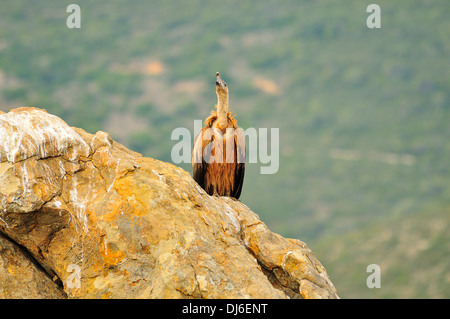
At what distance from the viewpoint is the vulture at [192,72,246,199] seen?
1423 centimetres

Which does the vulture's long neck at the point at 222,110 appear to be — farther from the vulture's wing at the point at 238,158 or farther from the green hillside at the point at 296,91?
the green hillside at the point at 296,91

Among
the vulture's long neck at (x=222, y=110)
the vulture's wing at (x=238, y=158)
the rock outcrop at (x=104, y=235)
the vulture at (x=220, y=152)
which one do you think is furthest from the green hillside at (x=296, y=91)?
the rock outcrop at (x=104, y=235)

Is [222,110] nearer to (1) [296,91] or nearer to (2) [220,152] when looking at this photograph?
(2) [220,152]

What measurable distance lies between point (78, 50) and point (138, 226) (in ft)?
505

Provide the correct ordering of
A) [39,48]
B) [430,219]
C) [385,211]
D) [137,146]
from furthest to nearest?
[39,48], [137,146], [385,211], [430,219]

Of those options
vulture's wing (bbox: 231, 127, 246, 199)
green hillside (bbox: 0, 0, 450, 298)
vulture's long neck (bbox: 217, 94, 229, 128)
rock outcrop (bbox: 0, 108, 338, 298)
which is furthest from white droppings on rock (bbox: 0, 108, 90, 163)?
green hillside (bbox: 0, 0, 450, 298)

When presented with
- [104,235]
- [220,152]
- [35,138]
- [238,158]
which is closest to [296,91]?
[238,158]

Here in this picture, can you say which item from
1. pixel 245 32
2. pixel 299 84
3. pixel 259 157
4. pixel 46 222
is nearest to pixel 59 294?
pixel 46 222

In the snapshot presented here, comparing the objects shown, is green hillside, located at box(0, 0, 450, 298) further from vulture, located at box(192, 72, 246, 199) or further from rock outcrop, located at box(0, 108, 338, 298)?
rock outcrop, located at box(0, 108, 338, 298)

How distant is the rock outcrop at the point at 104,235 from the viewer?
920 cm

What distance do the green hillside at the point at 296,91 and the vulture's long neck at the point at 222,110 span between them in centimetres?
5602

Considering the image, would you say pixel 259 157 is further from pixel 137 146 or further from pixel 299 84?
pixel 299 84

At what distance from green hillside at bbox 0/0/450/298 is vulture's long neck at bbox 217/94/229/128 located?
184 ft

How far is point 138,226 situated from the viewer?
Answer: 956 centimetres
